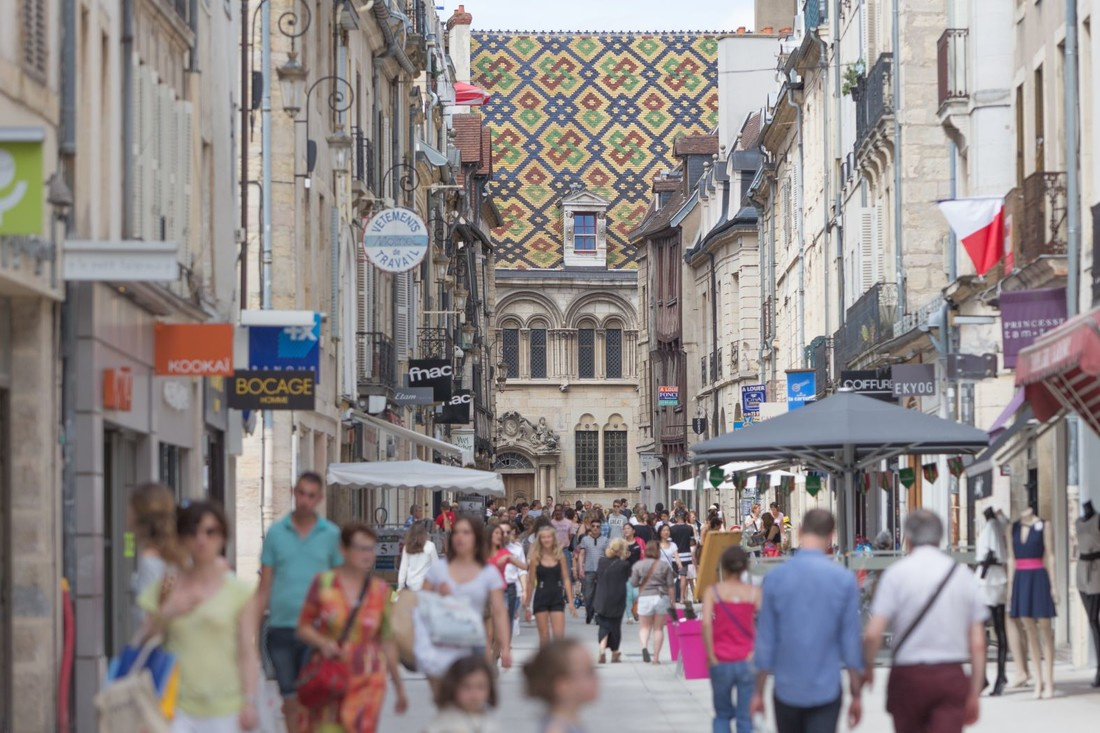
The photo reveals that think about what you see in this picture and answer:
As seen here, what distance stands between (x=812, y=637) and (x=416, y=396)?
25.5m

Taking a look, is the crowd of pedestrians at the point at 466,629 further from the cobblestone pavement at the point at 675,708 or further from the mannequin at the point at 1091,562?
the mannequin at the point at 1091,562

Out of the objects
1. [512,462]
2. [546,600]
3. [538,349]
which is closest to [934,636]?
[546,600]

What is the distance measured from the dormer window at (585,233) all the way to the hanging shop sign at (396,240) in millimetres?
58559

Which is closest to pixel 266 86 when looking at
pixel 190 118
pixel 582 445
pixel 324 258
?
pixel 324 258

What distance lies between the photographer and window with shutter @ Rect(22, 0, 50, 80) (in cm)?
1332

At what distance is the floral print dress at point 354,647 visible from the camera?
1062cm

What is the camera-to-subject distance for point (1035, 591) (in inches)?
724

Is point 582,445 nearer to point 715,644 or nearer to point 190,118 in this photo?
point 190,118

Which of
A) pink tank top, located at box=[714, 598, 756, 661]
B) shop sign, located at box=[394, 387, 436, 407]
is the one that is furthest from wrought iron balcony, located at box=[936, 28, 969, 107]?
pink tank top, located at box=[714, 598, 756, 661]

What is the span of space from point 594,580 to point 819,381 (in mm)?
12543

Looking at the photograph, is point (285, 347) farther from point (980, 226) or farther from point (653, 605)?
point (980, 226)

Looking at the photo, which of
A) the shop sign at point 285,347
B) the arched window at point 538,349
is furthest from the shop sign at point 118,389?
the arched window at point 538,349

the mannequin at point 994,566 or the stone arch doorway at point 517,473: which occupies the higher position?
the stone arch doorway at point 517,473

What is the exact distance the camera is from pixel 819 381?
4341 centimetres
